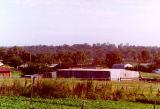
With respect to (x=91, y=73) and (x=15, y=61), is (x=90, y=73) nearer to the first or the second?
(x=91, y=73)

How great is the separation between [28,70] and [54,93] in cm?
4578

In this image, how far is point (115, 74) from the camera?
235 ft

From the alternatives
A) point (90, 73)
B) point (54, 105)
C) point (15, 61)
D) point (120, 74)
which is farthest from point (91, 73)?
point (54, 105)

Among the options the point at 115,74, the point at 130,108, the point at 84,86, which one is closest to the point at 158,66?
the point at 115,74

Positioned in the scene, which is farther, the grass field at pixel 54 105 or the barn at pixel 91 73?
the barn at pixel 91 73

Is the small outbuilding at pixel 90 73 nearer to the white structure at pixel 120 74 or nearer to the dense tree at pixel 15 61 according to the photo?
the white structure at pixel 120 74

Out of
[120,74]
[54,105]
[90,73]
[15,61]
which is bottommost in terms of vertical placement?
[54,105]

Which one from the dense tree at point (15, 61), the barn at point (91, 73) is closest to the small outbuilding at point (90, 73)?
the barn at point (91, 73)

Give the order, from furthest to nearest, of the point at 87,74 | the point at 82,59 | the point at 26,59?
1. the point at 82,59
2. the point at 26,59
3. the point at 87,74

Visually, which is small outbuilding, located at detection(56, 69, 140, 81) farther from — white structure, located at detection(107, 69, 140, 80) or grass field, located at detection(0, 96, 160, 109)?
grass field, located at detection(0, 96, 160, 109)

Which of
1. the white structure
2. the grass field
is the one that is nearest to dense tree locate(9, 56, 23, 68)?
the white structure

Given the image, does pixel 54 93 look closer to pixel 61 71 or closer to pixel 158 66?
pixel 61 71

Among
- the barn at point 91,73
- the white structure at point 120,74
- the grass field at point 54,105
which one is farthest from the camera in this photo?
the white structure at point 120,74

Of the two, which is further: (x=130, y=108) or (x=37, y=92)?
(x=37, y=92)
